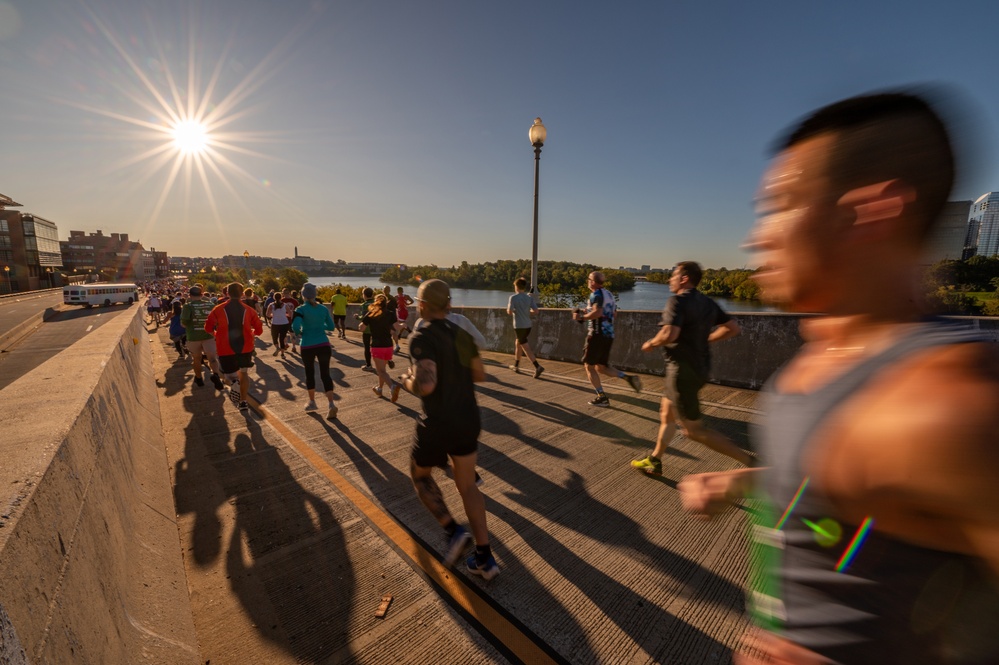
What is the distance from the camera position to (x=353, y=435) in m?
5.18

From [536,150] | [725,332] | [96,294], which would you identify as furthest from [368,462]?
[96,294]

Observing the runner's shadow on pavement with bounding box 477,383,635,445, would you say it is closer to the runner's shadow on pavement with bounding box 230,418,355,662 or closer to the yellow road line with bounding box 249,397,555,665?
the yellow road line with bounding box 249,397,555,665

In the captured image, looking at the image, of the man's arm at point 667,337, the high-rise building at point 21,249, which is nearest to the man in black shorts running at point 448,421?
the man's arm at point 667,337

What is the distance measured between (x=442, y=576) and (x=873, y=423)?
2.77 m

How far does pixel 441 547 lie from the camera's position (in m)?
3.03

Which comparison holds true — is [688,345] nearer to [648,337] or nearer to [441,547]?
[441,547]

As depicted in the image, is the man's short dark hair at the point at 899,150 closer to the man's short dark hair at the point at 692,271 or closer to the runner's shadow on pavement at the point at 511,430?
the man's short dark hair at the point at 692,271

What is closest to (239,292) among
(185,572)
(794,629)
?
(185,572)

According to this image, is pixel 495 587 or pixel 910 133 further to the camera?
pixel 495 587

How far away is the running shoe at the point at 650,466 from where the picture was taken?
399 centimetres

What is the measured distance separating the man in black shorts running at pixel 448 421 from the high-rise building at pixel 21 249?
98352mm

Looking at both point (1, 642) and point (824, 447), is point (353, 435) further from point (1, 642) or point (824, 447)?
point (824, 447)

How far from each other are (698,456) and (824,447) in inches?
166

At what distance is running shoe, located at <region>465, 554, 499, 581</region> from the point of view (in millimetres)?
2672
